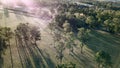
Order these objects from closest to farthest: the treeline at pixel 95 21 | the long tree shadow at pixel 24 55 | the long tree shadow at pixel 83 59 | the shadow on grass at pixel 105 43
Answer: the long tree shadow at pixel 24 55
the long tree shadow at pixel 83 59
the shadow on grass at pixel 105 43
the treeline at pixel 95 21

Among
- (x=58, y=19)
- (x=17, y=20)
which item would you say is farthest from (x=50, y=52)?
(x=17, y=20)

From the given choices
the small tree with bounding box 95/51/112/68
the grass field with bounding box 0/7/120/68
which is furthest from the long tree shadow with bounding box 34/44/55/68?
the small tree with bounding box 95/51/112/68

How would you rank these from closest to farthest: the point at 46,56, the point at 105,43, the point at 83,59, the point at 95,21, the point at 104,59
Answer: the point at 104,59, the point at 83,59, the point at 46,56, the point at 105,43, the point at 95,21

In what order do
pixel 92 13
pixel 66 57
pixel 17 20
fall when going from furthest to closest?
1. pixel 92 13
2. pixel 17 20
3. pixel 66 57

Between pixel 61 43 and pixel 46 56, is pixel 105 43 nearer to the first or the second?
pixel 61 43

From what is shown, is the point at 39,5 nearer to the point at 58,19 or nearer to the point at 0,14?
the point at 0,14

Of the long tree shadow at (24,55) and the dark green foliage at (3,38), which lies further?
the dark green foliage at (3,38)

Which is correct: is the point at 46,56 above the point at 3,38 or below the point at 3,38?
below

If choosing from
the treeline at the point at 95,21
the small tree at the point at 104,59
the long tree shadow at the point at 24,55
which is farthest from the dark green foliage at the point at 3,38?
the treeline at the point at 95,21

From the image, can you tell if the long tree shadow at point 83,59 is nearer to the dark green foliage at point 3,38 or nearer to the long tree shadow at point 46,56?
the long tree shadow at point 46,56

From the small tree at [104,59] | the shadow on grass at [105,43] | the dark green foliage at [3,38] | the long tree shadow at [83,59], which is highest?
the dark green foliage at [3,38]

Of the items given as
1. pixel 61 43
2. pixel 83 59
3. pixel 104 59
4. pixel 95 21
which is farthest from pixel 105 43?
pixel 104 59
